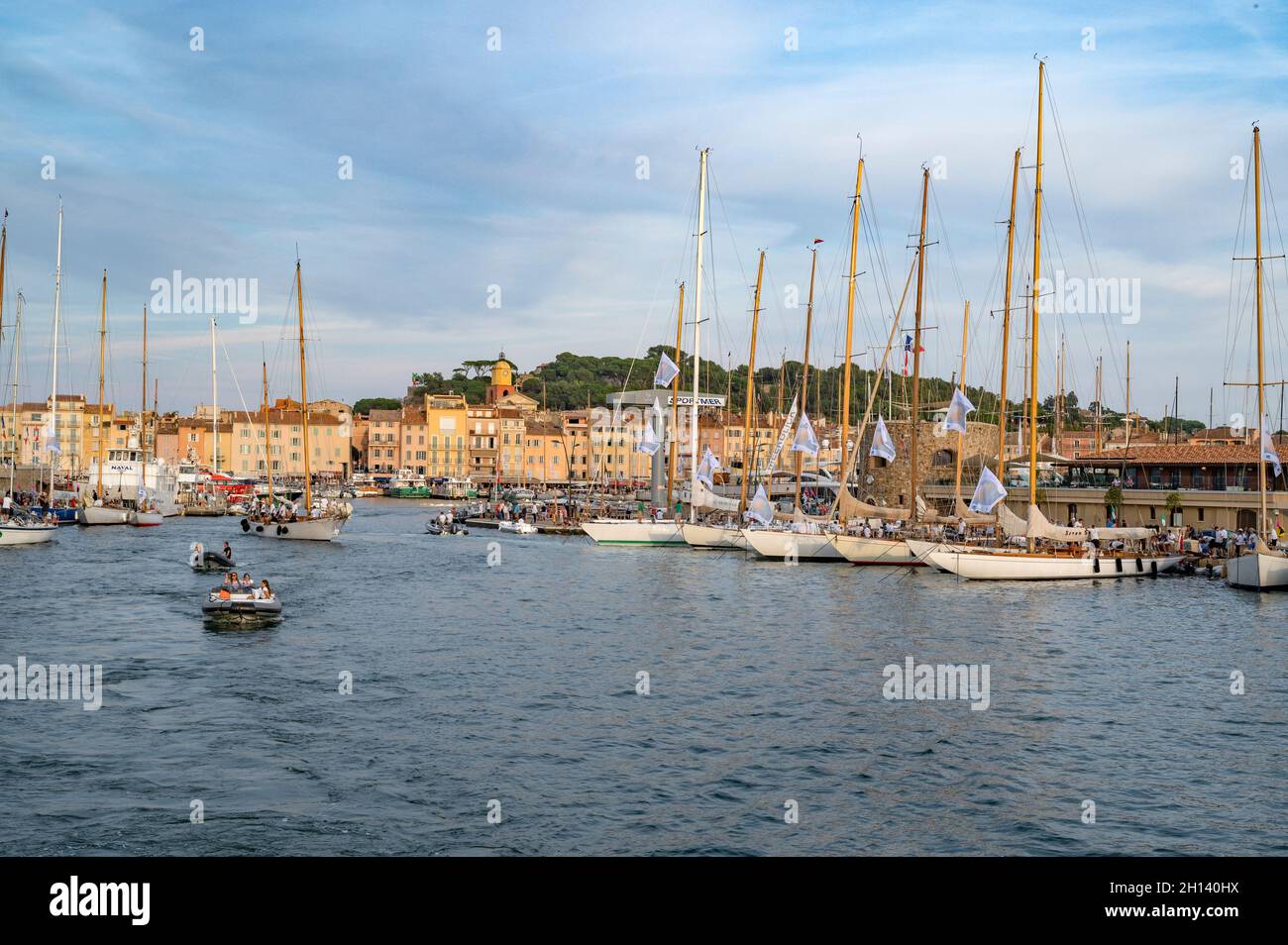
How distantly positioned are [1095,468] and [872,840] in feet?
199

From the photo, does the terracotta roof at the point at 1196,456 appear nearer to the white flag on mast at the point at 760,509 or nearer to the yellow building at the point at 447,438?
the white flag on mast at the point at 760,509

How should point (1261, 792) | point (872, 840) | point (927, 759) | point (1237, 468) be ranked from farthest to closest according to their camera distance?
point (1237, 468), point (927, 759), point (1261, 792), point (872, 840)

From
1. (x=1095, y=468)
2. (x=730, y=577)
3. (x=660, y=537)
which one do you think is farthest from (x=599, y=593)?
(x=1095, y=468)

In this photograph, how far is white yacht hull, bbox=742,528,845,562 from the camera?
169 ft

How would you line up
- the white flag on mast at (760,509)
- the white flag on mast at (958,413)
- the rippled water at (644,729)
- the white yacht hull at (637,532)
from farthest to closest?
1. the white yacht hull at (637,532)
2. the white flag on mast at (760,509)
3. the white flag on mast at (958,413)
4. the rippled water at (644,729)

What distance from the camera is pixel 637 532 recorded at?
59.7 metres

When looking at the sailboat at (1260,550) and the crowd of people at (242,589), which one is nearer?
the crowd of people at (242,589)

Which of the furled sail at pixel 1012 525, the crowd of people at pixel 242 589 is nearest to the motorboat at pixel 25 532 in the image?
the crowd of people at pixel 242 589

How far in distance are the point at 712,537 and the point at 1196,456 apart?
2718 centimetres

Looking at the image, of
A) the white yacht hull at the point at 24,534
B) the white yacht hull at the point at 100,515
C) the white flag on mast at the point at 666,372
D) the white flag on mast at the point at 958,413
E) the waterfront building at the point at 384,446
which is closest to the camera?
the white flag on mast at the point at 958,413

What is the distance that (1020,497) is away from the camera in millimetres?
69125

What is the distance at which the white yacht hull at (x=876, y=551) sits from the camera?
159 ft

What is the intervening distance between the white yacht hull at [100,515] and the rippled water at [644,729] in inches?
1439
